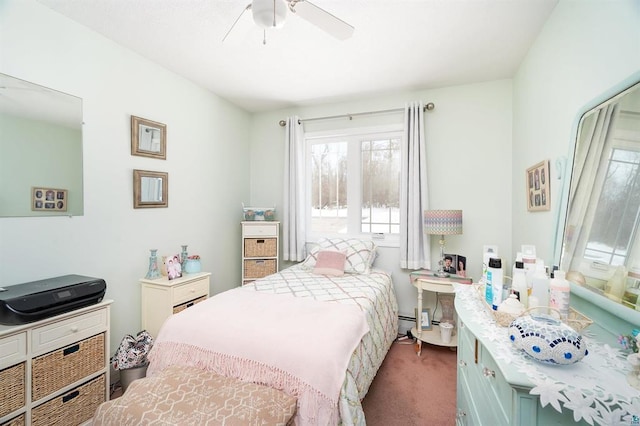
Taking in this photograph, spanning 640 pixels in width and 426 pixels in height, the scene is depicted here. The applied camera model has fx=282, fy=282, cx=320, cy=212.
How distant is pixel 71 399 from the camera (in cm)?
162

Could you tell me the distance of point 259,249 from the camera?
130 inches

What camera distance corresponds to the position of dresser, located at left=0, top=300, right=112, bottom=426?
1379mm

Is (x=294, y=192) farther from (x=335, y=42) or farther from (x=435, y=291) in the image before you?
(x=435, y=291)

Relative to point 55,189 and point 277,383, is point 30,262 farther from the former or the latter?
point 277,383

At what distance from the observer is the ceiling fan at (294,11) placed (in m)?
1.36

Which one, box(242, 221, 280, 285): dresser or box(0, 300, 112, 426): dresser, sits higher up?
box(242, 221, 280, 285): dresser

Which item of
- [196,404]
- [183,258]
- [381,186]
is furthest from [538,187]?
[183,258]

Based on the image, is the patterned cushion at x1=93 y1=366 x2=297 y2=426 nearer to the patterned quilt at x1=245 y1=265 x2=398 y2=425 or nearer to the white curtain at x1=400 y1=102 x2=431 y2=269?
the patterned quilt at x1=245 y1=265 x2=398 y2=425

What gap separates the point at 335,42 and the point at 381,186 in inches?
62.8

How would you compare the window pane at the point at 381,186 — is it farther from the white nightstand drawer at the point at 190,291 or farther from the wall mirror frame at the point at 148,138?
the wall mirror frame at the point at 148,138

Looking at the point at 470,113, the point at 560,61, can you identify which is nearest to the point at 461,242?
the point at 470,113

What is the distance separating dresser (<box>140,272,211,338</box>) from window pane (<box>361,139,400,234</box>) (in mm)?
1962

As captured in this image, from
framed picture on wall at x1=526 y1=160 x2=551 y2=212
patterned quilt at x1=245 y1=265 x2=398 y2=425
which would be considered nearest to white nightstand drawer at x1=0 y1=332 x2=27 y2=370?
patterned quilt at x1=245 y1=265 x2=398 y2=425

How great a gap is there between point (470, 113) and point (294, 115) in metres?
1.98
